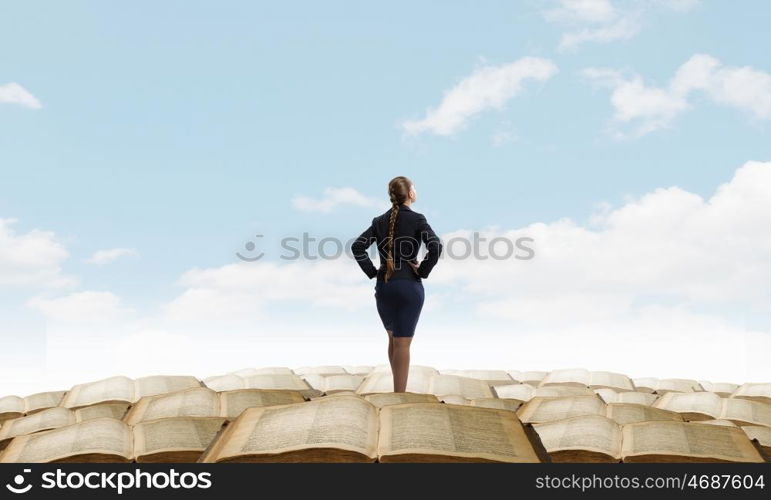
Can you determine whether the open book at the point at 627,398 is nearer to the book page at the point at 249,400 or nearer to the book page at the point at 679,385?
the book page at the point at 679,385

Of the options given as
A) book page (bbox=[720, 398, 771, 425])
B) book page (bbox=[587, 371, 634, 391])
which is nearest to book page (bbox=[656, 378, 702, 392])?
book page (bbox=[587, 371, 634, 391])

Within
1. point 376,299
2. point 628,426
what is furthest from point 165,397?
point 628,426

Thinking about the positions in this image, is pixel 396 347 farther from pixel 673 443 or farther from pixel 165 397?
pixel 673 443

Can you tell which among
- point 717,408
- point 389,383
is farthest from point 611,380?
point 389,383

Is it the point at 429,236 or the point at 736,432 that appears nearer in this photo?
the point at 736,432

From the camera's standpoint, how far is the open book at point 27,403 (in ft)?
42.6

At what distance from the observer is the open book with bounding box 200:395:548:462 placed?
5105 millimetres

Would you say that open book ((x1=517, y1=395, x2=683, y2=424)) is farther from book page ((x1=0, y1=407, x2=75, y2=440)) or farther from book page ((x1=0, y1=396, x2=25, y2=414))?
book page ((x1=0, y1=396, x2=25, y2=414))

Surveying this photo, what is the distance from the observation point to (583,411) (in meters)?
8.95

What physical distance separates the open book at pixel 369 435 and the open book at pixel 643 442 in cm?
97

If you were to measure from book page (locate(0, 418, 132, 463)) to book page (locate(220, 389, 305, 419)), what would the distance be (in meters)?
1.88
